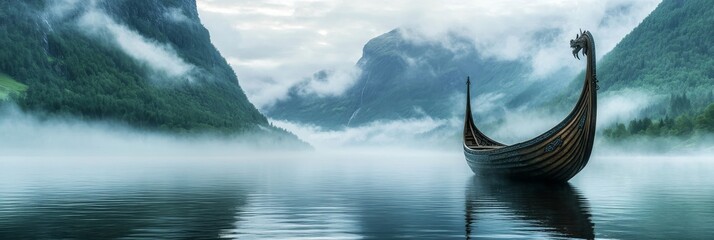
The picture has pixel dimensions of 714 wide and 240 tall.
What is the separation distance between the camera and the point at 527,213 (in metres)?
37.9

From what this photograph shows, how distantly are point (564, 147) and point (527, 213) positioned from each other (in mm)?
21721

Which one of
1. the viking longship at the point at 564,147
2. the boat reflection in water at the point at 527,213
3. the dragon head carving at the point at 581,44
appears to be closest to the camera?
the boat reflection in water at the point at 527,213

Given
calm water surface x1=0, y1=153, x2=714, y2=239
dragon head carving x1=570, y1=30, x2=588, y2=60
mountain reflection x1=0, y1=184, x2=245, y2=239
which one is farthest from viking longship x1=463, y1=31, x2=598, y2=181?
mountain reflection x1=0, y1=184, x2=245, y2=239

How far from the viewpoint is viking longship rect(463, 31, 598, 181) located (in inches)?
2258

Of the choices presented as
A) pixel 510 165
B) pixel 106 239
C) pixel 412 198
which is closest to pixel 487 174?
pixel 510 165

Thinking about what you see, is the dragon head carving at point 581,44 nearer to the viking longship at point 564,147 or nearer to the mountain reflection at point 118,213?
the viking longship at point 564,147

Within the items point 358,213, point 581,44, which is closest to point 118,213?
point 358,213

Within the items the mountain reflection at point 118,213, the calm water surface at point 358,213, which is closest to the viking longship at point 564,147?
the calm water surface at point 358,213

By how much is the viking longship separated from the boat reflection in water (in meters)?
2.13

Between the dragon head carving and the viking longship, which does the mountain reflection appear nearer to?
the viking longship

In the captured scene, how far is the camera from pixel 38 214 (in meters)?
37.6

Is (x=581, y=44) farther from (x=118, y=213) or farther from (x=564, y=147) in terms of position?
(x=118, y=213)

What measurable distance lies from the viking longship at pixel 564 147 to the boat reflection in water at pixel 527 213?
2.13 m

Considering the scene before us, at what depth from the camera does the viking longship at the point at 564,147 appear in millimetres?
57344
